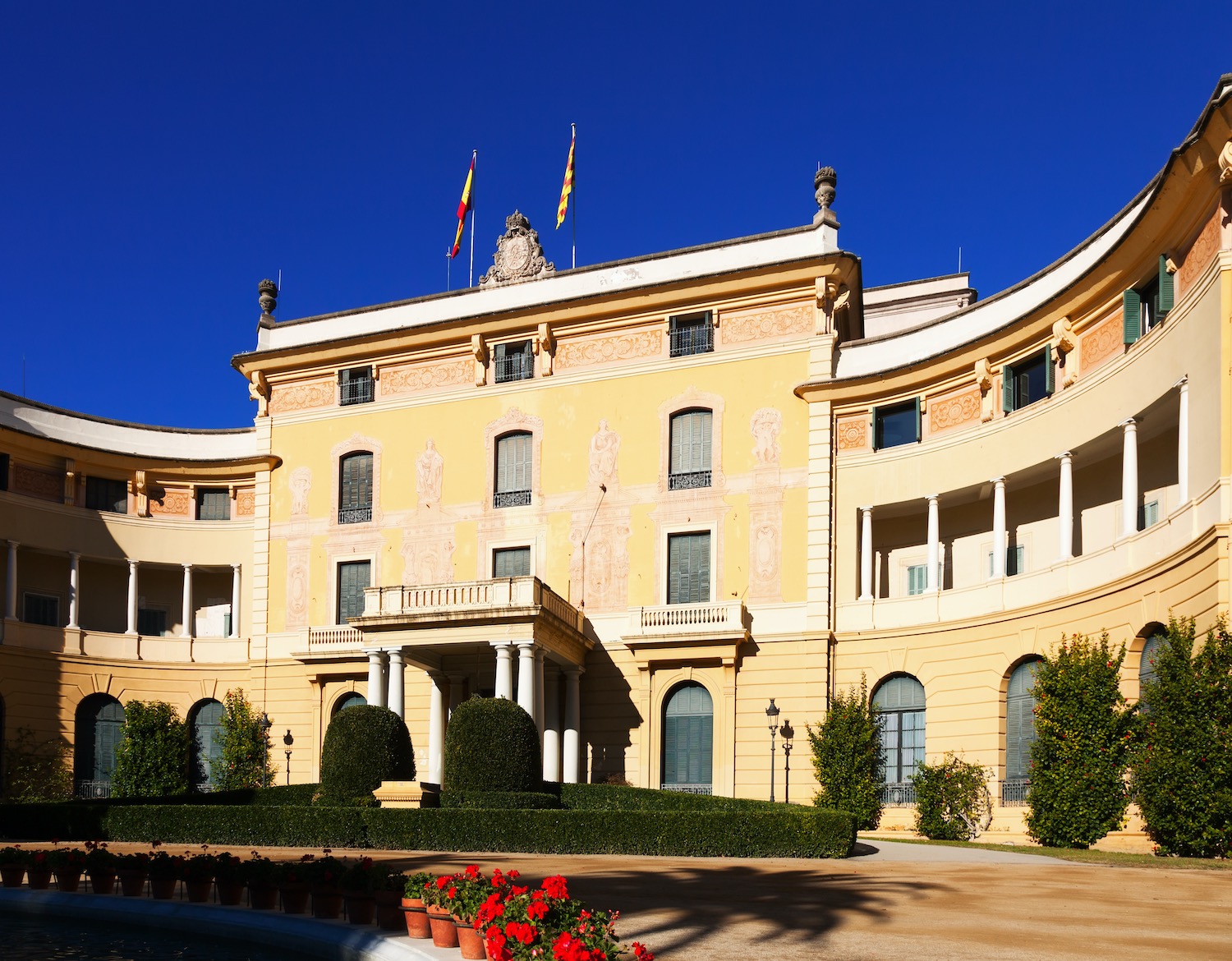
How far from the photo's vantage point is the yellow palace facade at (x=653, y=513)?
31.4 meters

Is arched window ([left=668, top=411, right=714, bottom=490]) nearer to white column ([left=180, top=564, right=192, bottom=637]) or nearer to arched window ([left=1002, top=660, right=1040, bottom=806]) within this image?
arched window ([left=1002, top=660, right=1040, bottom=806])

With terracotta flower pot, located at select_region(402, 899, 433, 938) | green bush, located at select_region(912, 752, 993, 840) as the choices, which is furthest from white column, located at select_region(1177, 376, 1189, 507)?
terracotta flower pot, located at select_region(402, 899, 433, 938)

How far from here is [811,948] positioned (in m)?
12.5

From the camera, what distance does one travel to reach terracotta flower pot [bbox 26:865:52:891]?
17297 mm

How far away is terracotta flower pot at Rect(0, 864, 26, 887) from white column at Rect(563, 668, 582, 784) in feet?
68.7

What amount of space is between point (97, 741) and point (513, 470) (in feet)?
56.1

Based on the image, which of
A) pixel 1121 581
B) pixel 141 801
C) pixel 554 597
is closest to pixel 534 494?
pixel 554 597

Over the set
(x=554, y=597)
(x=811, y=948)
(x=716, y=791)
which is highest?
(x=554, y=597)

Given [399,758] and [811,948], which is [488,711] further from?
[811,948]

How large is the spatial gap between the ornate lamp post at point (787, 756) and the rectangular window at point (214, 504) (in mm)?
22519

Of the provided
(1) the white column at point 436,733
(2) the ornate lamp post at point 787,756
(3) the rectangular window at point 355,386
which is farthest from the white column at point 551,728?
(3) the rectangular window at point 355,386

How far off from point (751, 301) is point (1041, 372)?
357 inches

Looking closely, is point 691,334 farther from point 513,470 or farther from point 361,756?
point 361,756

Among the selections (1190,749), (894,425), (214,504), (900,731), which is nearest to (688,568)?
(894,425)
